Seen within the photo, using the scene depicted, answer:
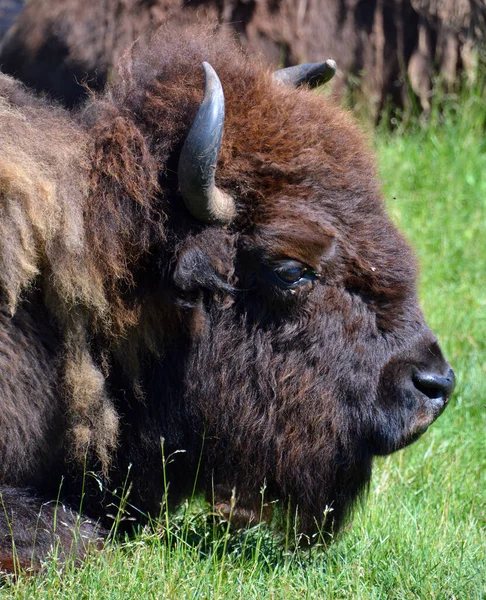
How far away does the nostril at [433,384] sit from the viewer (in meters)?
3.59

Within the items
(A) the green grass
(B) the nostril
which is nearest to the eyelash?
(B) the nostril

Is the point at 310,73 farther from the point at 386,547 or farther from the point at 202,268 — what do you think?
the point at 386,547

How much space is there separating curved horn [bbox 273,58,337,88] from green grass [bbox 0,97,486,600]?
78.2 inches

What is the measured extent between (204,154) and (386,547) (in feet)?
5.86

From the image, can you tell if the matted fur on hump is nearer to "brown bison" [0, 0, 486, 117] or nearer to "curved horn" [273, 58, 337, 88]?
"curved horn" [273, 58, 337, 88]

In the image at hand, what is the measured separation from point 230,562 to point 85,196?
1544mm

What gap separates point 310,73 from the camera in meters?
4.27

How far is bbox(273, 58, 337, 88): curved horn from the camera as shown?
13.8 ft

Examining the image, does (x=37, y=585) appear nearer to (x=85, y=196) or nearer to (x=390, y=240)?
(x=85, y=196)

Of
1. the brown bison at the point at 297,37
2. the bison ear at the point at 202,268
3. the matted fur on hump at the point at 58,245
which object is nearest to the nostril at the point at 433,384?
the bison ear at the point at 202,268

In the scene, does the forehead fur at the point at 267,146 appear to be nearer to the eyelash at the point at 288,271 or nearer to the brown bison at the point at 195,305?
the brown bison at the point at 195,305

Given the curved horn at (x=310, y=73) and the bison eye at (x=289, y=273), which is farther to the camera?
the curved horn at (x=310, y=73)

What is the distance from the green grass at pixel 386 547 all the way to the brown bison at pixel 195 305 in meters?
0.24

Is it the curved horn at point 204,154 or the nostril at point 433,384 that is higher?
the curved horn at point 204,154
